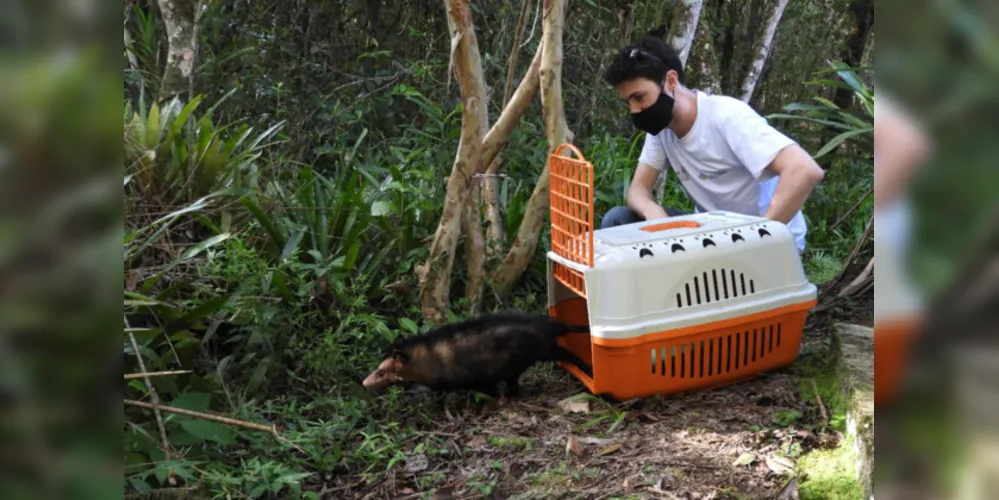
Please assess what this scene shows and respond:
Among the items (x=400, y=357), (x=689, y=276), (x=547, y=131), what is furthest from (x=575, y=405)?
(x=547, y=131)

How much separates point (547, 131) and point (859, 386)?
2084mm

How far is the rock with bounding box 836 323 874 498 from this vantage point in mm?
2109

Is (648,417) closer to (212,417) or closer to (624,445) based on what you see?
(624,445)

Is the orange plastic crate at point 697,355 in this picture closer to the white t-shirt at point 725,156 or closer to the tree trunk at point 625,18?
the white t-shirt at point 725,156

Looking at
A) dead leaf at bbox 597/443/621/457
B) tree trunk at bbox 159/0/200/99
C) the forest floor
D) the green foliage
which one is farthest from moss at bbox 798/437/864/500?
tree trunk at bbox 159/0/200/99

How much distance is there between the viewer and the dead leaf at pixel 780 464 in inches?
98.3

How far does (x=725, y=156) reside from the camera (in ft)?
12.3

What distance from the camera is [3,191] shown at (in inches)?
19.7

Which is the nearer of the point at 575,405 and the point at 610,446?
the point at 610,446

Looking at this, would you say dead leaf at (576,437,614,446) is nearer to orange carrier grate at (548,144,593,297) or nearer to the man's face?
orange carrier grate at (548,144,593,297)

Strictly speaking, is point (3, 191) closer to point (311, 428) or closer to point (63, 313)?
point (63, 313)

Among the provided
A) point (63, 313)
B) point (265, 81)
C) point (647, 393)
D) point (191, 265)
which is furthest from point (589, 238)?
point (265, 81)

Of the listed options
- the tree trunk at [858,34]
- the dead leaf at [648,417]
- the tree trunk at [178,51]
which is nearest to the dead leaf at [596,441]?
the dead leaf at [648,417]

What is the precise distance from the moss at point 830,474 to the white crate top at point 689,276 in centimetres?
73
